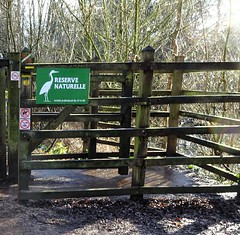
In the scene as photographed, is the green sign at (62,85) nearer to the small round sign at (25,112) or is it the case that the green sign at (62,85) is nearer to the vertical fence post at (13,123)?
the small round sign at (25,112)

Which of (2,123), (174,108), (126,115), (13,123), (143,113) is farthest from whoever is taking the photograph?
(174,108)

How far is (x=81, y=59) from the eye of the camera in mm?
11109

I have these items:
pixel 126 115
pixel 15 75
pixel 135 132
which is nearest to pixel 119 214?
pixel 135 132

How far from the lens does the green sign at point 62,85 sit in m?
3.73

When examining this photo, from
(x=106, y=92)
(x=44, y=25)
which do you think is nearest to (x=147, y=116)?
(x=106, y=92)

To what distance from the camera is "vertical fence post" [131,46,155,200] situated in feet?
12.8

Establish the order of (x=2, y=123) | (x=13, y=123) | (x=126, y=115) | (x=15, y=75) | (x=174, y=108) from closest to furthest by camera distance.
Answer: (x=15, y=75) < (x=13, y=123) < (x=2, y=123) < (x=126, y=115) < (x=174, y=108)

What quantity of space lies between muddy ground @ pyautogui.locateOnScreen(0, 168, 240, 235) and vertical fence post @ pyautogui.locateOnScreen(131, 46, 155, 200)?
1.11ft

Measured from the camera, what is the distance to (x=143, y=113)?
4012 millimetres

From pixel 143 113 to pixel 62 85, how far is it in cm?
105

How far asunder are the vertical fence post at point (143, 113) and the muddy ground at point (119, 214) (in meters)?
0.34

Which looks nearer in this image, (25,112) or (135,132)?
Answer: (25,112)

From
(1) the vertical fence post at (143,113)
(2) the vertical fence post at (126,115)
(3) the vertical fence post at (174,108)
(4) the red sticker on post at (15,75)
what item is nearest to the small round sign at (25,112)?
(4) the red sticker on post at (15,75)

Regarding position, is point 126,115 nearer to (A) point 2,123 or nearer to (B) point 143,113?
(B) point 143,113
